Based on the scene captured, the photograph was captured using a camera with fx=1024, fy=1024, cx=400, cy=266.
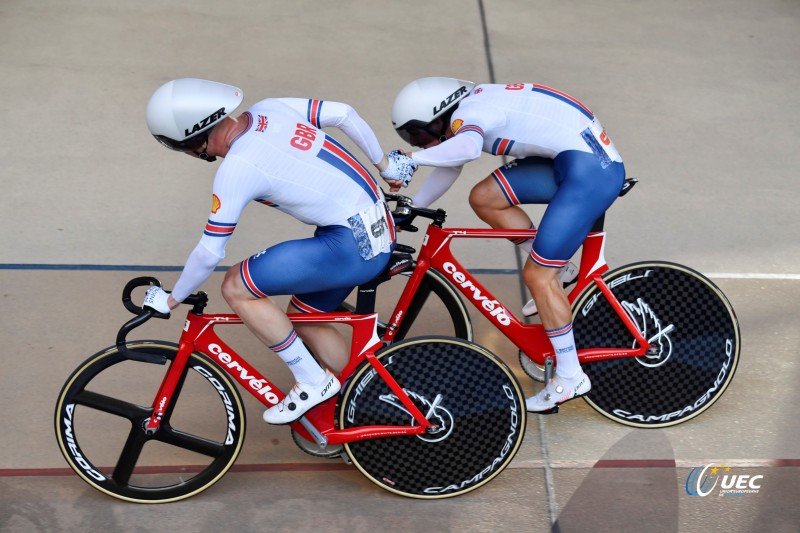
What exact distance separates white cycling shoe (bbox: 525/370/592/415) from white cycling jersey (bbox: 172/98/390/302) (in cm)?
111

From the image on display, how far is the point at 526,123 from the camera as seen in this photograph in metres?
4.13

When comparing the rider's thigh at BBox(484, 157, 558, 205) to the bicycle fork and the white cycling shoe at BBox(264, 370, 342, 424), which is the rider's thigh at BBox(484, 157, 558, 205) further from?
the bicycle fork

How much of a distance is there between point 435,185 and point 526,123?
1.61 feet

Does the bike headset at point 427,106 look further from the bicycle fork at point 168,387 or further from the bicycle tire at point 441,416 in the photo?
the bicycle fork at point 168,387

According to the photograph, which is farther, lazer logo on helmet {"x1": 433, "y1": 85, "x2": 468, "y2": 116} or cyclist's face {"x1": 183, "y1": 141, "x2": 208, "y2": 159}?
lazer logo on helmet {"x1": 433, "y1": 85, "x2": 468, "y2": 116}

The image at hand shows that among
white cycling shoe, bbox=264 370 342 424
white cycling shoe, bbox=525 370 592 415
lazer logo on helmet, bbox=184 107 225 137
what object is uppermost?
lazer logo on helmet, bbox=184 107 225 137

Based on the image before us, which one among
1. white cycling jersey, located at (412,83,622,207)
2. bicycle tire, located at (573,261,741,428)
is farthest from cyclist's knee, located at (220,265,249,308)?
bicycle tire, located at (573,261,741,428)

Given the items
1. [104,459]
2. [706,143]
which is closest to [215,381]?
[104,459]

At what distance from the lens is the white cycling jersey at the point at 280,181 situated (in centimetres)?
351

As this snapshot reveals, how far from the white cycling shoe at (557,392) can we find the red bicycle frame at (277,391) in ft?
2.02

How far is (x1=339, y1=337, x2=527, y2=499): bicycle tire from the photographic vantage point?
3836 mm

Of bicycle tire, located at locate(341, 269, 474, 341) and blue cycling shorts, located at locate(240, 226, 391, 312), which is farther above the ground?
blue cycling shorts, located at locate(240, 226, 391, 312)

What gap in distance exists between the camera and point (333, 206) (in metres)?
3.71

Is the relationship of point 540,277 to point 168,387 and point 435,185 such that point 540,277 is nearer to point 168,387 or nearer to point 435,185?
point 435,185
